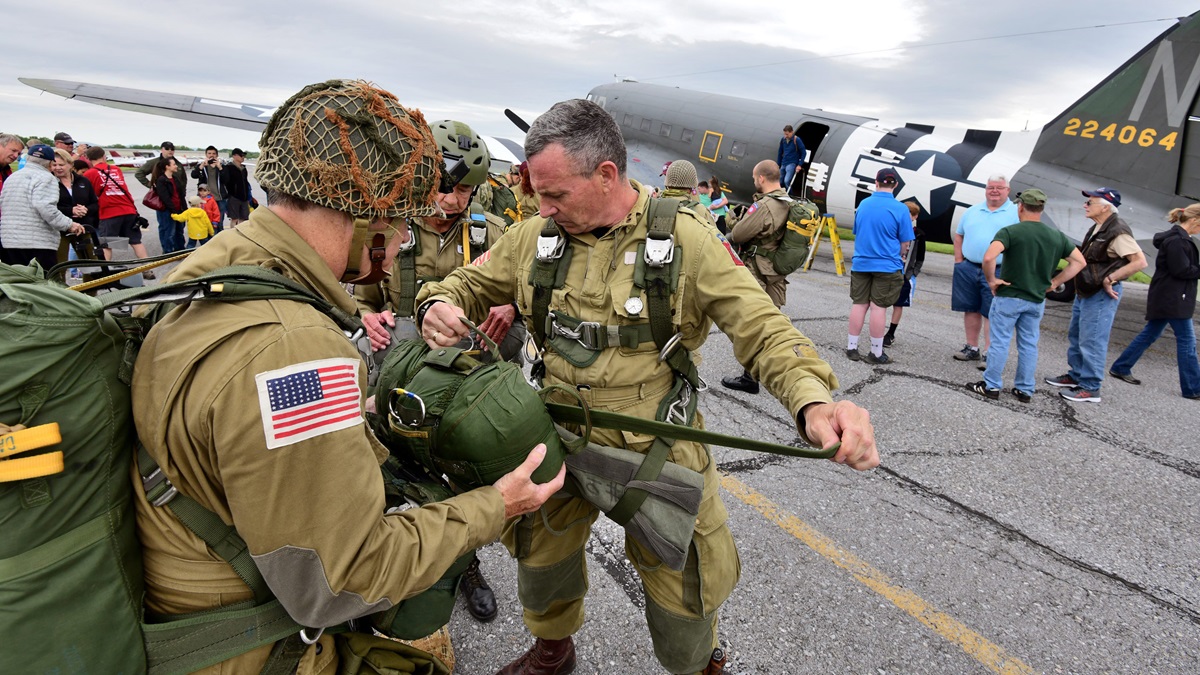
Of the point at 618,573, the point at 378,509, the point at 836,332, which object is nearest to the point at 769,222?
the point at 836,332

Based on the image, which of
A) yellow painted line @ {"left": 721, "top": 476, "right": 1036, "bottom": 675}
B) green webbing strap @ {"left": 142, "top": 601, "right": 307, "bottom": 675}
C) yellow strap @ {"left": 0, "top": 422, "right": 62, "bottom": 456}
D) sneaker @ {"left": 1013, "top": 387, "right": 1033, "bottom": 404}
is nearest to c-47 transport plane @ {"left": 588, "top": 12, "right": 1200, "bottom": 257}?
sneaker @ {"left": 1013, "top": 387, "right": 1033, "bottom": 404}

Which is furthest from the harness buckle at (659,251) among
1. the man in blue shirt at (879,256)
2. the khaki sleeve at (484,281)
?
the man in blue shirt at (879,256)

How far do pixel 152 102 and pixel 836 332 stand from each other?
1489 centimetres

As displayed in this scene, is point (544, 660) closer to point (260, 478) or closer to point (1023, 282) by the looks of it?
point (260, 478)

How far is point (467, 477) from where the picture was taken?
1594 millimetres

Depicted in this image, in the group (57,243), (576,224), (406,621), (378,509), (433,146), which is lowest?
(57,243)

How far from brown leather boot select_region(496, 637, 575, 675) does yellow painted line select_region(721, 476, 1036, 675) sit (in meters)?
1.70

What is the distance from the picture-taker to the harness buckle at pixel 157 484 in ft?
3.66

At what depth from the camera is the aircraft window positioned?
14703mm

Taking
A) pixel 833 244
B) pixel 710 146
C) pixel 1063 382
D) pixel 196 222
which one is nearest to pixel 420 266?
pixel 1063 382

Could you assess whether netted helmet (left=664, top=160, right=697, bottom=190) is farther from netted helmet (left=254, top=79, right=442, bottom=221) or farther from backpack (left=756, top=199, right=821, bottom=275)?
netted helmet (left=254, top=79, right=442, bottom=221)

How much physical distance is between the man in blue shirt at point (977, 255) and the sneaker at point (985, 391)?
1095 mm

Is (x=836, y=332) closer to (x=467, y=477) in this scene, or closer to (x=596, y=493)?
(x=596, y=493)

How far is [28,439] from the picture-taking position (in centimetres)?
89
